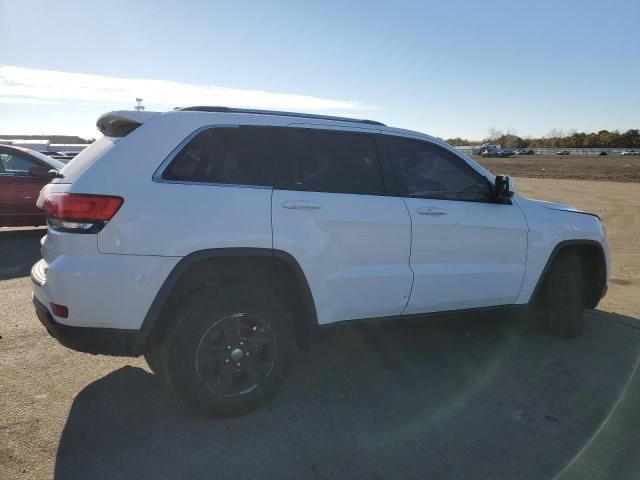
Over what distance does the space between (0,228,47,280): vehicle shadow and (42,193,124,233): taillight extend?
447cm

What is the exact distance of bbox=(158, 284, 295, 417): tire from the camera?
2.97 metres

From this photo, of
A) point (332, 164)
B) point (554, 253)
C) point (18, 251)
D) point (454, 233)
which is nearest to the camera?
point (332, 164)

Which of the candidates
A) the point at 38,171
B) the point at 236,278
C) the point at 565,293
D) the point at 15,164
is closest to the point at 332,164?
the point at 236,278

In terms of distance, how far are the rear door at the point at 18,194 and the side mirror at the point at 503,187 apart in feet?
25.4

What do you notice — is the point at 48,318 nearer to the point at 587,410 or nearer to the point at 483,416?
the point at 483,416

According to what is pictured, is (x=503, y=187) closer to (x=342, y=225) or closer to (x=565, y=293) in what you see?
(x=565, y=293)

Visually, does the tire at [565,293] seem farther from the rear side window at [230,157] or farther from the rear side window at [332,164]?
the rear side window at [230,157]

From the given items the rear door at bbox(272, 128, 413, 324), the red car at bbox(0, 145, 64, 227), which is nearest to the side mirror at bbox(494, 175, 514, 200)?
the rear door at bbox(272, 128, 413, 324)

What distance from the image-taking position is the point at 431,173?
3.95 meters

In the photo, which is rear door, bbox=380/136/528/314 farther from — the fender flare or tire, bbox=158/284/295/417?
tire, bbox=158/284/295/417

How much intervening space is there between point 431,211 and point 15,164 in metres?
8.35

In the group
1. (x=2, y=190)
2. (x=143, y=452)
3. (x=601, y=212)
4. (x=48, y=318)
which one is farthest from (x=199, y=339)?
(x=601, y=212)

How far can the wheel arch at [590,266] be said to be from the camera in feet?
14.7

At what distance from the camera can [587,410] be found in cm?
336
